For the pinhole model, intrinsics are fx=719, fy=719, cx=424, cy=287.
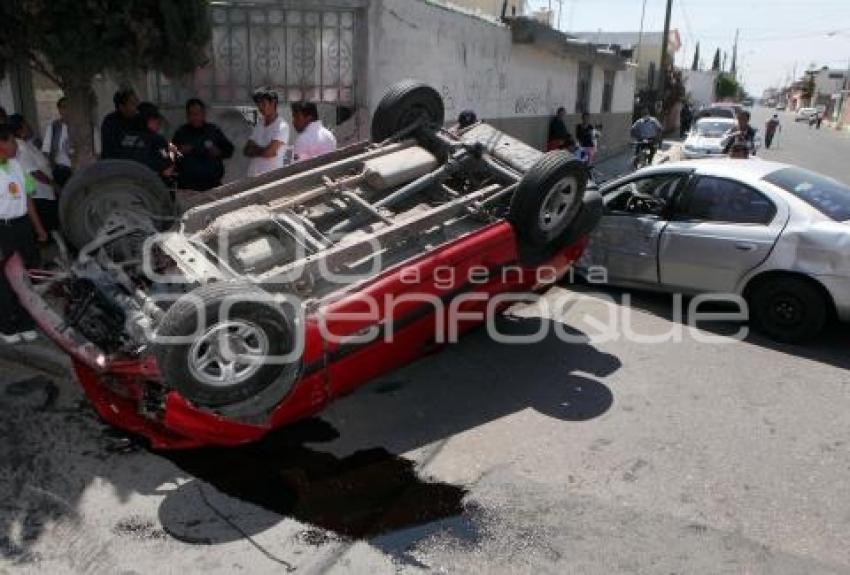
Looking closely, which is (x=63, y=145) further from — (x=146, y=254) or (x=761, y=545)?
(x=761, y=545)

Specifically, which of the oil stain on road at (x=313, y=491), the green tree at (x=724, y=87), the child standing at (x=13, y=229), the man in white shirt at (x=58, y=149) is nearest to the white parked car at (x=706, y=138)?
the man in white shirt at (x=58, y=149)

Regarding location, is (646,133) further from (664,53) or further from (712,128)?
(664,53)

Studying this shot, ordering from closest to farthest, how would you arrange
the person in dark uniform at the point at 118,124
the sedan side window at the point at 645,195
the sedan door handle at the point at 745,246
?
the sedan door handle at the point at 745,246 < the person in dark uniform at the point at 118,124 < the sedan side window at the point at 645,195

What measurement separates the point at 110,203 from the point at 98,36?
5.80 ft

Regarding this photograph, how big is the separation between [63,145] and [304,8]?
3229 mm

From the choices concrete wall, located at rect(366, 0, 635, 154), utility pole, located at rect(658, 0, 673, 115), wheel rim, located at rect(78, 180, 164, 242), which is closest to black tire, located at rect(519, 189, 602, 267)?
wheel rim, located at rect(78, 180, 164, 242)

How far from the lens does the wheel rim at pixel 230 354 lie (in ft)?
11.7

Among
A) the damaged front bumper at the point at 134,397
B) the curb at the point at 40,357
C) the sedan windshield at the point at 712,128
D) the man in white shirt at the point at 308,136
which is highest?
the man in white shirt at the point at 308,136

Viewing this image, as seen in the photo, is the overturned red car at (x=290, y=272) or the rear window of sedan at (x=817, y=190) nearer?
the overturned red car at (x=290, y=272)

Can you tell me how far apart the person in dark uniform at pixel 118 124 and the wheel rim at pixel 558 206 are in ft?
12.4

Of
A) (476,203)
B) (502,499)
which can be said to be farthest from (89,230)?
(502,499)

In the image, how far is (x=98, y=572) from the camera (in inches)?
122

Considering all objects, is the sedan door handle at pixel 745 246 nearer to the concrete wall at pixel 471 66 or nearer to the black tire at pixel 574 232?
the black tire at pixel 574 232

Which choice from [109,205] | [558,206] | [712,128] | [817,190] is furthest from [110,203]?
[712,128]
